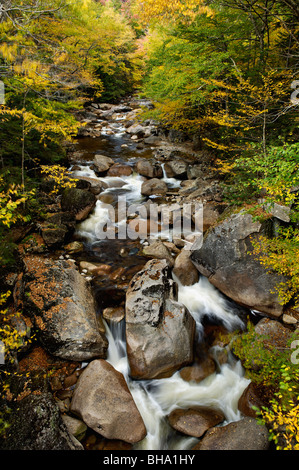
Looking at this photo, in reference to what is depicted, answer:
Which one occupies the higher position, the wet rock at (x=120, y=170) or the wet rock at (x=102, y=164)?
the wet rock at (x=102, y=164)

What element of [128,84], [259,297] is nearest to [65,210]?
[259,297]

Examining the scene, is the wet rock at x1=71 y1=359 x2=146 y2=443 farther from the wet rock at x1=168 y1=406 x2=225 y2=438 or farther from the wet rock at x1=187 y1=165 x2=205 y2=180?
the wet rock at x1=187 y1=165 x2=205 y2=180

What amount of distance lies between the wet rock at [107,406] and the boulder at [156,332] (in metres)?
0.56

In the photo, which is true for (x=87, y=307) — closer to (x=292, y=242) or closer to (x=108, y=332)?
(x=108, y=332)

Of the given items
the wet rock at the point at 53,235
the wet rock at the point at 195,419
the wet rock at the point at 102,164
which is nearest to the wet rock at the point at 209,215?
the wet rock at the point at 53,235

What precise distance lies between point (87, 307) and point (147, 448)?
2.57 m

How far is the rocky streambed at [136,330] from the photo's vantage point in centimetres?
364

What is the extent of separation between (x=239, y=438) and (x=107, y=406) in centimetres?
199

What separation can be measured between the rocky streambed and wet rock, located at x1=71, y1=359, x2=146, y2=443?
0.6 inches

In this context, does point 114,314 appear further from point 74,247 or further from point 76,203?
point 76,203

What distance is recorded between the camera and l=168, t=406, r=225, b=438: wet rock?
3.82 meters

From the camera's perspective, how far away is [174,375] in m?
4.57

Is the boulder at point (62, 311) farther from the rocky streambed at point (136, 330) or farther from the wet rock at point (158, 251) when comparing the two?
the wet rock at point (158, 251)

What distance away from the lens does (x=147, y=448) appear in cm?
374
